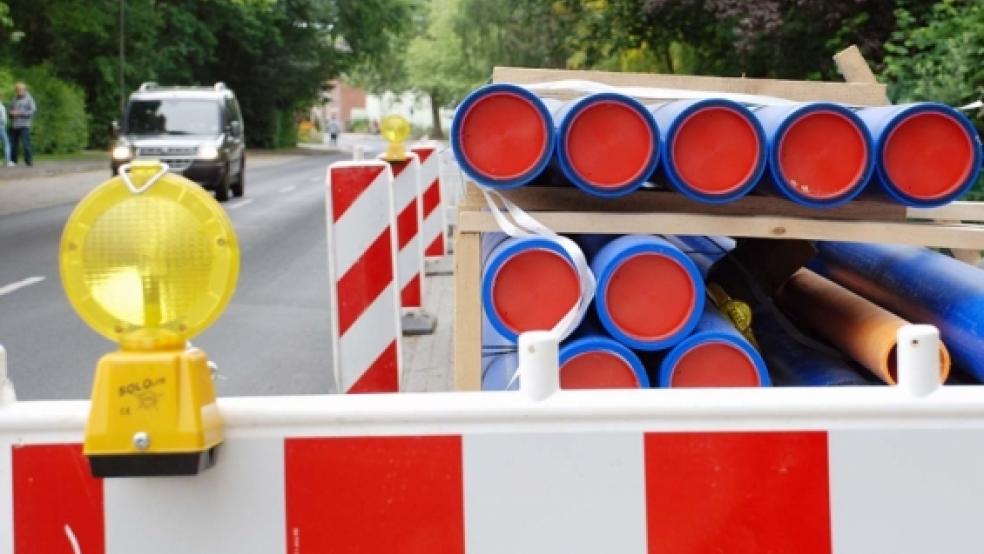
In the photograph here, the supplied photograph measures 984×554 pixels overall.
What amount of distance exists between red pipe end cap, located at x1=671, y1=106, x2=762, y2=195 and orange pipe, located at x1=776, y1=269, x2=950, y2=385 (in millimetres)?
479

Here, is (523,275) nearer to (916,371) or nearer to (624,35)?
(916,371)

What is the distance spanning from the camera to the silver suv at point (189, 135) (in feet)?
84.1

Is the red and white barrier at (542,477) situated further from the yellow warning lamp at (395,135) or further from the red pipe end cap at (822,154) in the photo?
the yellow warning lamp at (395,135)

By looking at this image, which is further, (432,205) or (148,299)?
(432,205)

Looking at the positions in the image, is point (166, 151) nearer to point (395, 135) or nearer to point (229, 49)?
point (395, 135)

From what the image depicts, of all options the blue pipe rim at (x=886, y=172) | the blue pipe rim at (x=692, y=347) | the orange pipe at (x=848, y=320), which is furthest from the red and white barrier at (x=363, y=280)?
the blue pipe rim at (x=886, y=172)

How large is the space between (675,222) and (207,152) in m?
23.0

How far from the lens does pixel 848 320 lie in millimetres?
3605

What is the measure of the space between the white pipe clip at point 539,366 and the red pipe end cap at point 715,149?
1.39 m

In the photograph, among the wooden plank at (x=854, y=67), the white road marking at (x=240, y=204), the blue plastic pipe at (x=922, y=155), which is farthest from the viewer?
the white road marking at (x=240, y=204)

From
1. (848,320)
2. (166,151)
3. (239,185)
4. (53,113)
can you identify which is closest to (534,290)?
(848,320)

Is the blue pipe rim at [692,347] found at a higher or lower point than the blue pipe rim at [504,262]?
lower

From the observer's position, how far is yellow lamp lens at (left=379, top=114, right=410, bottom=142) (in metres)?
10.3

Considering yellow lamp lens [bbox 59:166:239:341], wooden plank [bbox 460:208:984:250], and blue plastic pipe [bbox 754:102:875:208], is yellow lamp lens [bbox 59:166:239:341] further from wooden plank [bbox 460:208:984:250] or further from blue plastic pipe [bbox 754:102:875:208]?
blue plastic pipe [bbox 754:102:875:208]
